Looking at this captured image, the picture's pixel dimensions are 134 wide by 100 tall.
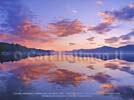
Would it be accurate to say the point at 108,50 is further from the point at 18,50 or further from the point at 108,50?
the point at 18,50

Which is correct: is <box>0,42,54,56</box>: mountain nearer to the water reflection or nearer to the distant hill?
the water reflection

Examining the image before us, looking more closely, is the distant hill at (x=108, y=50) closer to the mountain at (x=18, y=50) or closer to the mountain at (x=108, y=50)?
the mountain at (x=108, y=50)

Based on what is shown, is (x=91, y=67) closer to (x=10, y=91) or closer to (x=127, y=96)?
(x=127, y=96)

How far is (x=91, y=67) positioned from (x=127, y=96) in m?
0.24

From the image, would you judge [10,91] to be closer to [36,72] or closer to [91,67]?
[36,72]

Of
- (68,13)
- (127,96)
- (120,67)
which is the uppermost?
(68,13)

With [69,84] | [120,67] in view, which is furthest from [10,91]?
[120,67]

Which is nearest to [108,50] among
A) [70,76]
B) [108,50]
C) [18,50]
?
[108,50]

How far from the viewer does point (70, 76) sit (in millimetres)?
2229

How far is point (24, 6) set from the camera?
2217 mm

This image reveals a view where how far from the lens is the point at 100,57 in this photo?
7.22ft

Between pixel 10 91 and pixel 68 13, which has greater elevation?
pixel 68 13

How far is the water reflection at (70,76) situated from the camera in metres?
2.21

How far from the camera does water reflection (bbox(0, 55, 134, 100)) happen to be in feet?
7.23
